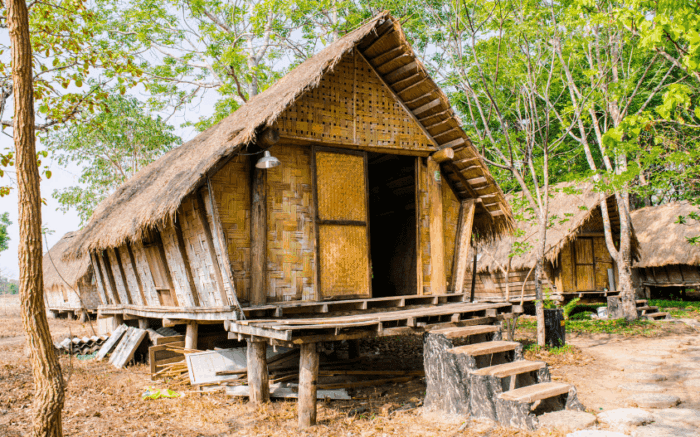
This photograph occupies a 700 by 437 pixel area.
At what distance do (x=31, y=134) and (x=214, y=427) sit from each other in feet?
11.7

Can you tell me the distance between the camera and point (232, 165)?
6488 mm

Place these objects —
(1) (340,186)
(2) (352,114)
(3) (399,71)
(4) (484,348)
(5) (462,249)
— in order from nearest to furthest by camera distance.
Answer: (4) (484,348)
(1) (340,186)
(2) (352,114)
(3) (399,71)
(5) (462,249)

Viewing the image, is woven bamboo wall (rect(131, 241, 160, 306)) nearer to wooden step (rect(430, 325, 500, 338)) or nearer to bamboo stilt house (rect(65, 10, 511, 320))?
bamboo stilt house (rect(65, 10, 511, 320))

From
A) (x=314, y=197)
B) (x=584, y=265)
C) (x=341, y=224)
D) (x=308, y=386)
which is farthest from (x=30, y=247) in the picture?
(x=584, y=265)

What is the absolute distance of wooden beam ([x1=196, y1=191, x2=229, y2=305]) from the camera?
252 inches

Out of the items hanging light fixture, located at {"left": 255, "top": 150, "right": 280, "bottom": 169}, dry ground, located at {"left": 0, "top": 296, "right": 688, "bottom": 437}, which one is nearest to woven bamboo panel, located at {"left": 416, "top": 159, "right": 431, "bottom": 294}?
dry ground, located at {"left": 0, "top": 296, "right": 688, "bottom": 437}

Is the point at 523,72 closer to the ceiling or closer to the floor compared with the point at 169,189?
closer to the ceiling

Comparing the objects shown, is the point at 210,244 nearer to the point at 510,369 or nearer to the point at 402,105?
the point at 402,105

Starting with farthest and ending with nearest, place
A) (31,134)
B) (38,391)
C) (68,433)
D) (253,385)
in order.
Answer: (253,385), (68,433), (31,134), (38,391)

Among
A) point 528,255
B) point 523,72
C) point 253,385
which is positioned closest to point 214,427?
point 253,385

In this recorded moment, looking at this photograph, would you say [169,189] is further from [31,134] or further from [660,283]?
[660,283]

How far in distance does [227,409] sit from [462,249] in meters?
4.55

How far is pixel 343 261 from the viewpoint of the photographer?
7059 millimetres

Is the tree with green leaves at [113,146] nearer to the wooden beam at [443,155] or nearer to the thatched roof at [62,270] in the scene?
the thatched roof at [62,270]
